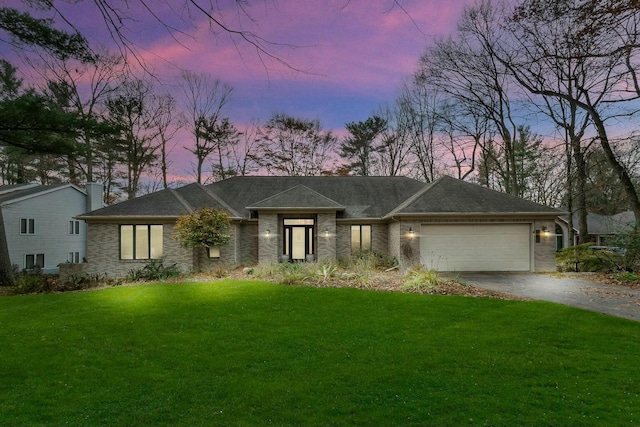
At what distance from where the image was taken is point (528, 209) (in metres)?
14.0

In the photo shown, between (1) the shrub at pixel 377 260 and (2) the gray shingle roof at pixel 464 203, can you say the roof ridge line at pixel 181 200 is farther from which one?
(2) the gray shingle roof at pixel 464 203

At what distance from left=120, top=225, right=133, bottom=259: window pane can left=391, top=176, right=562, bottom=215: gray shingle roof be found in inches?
450

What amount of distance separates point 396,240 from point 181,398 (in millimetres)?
12169

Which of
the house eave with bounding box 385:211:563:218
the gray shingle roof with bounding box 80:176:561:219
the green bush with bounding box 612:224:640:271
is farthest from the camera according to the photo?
the gray shingle roof with bounding box 80:176:561:219

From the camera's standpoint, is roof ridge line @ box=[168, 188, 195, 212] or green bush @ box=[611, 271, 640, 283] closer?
green bush @ box=[611, 271, 640, 283]

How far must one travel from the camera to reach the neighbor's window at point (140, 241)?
1502cm

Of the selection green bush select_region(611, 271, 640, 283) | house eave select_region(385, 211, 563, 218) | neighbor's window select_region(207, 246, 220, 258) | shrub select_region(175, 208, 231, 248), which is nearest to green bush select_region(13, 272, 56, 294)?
shrub select_region(175, 208, 231, 248)

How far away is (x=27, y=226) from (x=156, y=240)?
31.2 ft

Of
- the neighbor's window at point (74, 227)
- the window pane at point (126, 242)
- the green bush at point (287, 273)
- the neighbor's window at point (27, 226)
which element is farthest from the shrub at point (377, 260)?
the neighbor's window at point (74, 227)

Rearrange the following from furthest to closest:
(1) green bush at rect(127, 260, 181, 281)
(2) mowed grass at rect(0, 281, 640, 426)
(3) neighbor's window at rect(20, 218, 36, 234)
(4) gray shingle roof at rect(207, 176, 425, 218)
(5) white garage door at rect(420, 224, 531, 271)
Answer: (3) neighbor's window at rect(20, 218, 36, 234) < (4) gray shingle roof at rect(207, 176, 425, 218) < (5) white garage door at rect(420, 224, 531, 271) < (1) green bush at rect(127, 260, 181, 281) < (2) mowed grass at rect(0, 281, 640, 426)

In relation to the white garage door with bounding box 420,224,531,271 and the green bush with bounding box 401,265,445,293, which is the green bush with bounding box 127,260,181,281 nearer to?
the green bush with bounding box 401,265,445,293

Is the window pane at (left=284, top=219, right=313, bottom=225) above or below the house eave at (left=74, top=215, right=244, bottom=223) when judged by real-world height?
below

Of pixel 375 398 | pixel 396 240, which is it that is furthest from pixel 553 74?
pixel 375 398

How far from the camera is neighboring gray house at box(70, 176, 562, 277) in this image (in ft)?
46.0
